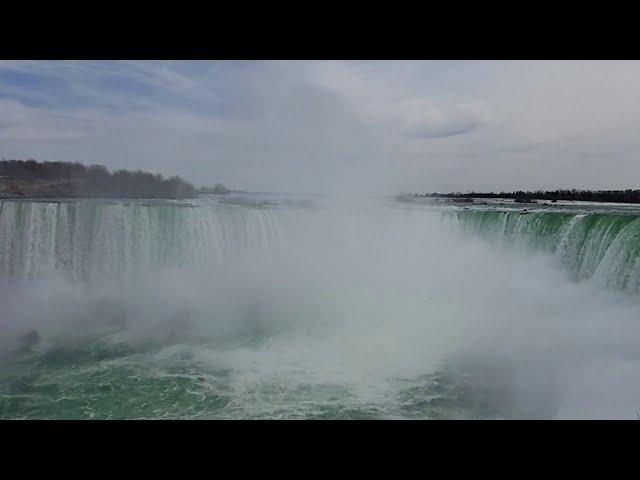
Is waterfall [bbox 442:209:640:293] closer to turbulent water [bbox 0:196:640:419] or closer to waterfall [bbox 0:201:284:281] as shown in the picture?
turbulent water [bbox 0:196:640:419]

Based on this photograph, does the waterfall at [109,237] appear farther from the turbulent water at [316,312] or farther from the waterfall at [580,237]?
the waterfall at [580,237]

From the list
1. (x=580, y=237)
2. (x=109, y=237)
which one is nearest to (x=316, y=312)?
(x=109, y=237)

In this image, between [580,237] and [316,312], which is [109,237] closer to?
[316,312]

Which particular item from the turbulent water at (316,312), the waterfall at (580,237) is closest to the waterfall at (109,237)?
the turbulent water at (316,312)

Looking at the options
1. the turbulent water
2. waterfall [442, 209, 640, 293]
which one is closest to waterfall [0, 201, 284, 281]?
the turbulent water
